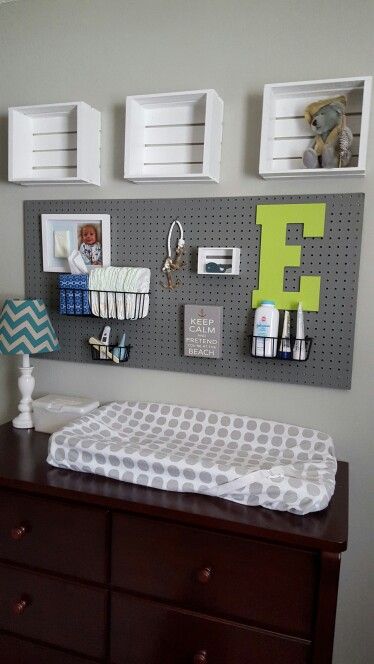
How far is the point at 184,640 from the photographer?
1324 mm

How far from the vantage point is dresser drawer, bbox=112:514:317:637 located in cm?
122

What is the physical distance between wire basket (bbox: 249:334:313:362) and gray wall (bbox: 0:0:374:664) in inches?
5.6

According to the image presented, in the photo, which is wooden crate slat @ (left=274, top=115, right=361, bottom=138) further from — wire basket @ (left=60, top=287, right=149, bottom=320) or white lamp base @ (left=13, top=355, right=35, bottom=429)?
white lamp base @ (left=13, top=355, right=35, bottom=429)

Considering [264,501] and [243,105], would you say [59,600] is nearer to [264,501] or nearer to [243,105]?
[264,501]

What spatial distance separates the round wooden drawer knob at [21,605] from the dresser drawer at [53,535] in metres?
0.11

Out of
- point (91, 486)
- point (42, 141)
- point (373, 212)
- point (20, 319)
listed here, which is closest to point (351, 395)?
point (373, 212)

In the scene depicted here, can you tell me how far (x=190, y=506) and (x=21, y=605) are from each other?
0.63m

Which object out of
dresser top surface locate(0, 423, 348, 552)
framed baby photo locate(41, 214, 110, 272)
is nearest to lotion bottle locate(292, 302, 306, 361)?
dresser top surface locate(0, 423, 348, 552)

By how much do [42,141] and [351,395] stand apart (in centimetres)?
146

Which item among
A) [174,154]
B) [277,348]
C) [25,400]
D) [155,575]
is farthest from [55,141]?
[155,575]

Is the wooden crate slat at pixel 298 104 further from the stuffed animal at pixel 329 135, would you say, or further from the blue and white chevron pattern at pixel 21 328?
the blue and white chevron pattern at pixel 21 328

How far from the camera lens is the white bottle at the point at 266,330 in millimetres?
1650

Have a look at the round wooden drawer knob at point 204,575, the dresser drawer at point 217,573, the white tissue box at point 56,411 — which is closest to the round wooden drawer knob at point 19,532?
the dresser drawer at point 217,573

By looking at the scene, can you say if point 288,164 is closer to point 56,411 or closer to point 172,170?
point 172,170
